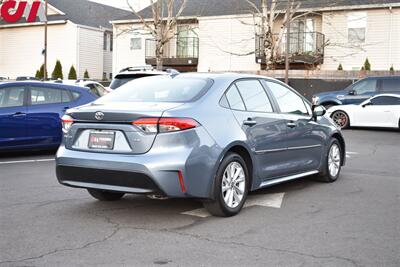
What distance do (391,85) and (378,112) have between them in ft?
7.99

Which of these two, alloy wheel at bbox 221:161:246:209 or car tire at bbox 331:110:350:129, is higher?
car tire at bbox 331:110:350:129

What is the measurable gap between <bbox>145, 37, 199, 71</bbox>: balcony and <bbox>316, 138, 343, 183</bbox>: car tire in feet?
88.5

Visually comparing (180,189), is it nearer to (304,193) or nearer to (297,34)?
(304,193)

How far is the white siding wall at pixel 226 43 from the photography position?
33.9m

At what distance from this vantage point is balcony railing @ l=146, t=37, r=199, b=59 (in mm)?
35906

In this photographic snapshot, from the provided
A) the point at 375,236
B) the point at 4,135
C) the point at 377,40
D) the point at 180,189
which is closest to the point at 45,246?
the point at 180,189

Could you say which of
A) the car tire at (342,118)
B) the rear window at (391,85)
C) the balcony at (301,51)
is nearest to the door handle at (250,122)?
the car tire at (342,118)

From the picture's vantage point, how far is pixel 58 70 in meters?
39.3

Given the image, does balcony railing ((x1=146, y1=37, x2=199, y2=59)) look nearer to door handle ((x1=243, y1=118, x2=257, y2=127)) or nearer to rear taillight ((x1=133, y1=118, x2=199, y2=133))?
door handle ((x1=243, y1=118, x2=257, y2=127))

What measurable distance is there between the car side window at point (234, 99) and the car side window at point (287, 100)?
86 cm

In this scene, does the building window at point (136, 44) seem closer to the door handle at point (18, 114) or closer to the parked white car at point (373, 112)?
the parked white car at point (373, 112)

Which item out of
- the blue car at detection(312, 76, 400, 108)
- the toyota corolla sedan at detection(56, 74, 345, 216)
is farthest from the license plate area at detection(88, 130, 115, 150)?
the blue car at detection(312, 76, 400, 108)

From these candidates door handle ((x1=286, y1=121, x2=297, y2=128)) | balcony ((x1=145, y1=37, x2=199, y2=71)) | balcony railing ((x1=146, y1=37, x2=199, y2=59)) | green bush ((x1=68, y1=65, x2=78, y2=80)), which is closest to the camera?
door handle ((x1=286, y1=121, x2=297, y2=128))

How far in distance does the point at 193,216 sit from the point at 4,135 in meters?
5.79
